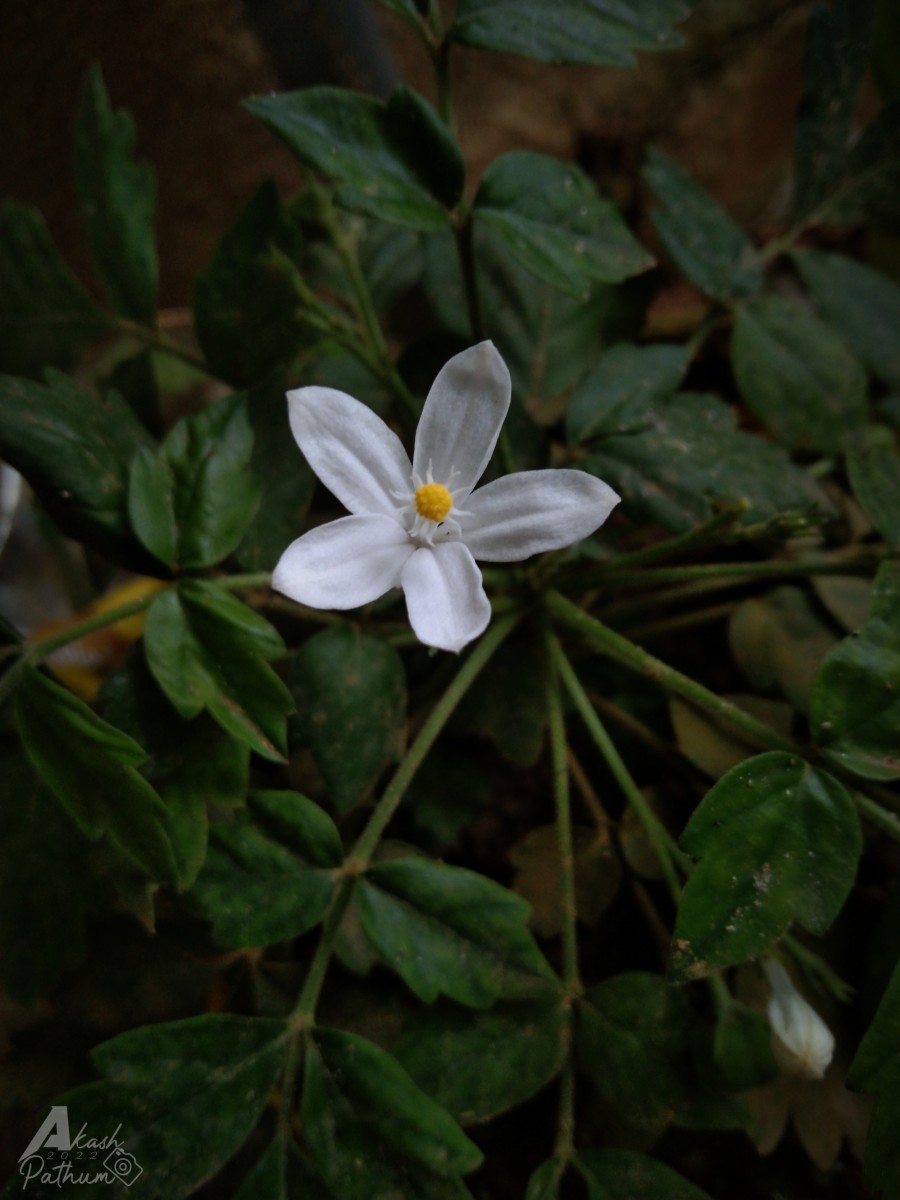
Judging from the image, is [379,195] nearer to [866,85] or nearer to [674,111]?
[674,111]

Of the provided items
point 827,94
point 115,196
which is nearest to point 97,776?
point 115,196

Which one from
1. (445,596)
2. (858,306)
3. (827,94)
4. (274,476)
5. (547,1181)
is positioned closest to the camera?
(445,596)

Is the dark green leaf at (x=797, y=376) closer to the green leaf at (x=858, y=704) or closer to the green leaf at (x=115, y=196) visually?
the green leaf at (x=858, y=704)

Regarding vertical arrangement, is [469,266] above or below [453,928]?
above

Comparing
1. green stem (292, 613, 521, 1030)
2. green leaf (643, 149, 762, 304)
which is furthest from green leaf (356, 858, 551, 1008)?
green leaf (643, 149, 762, 304)

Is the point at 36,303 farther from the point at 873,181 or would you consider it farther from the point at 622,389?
the point at 873,181

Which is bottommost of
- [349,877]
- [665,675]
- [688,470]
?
[349,877]

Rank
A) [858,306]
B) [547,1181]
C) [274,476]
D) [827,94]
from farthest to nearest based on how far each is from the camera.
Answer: [858,306] < [827,94] < [274,476] < [547,1181]
